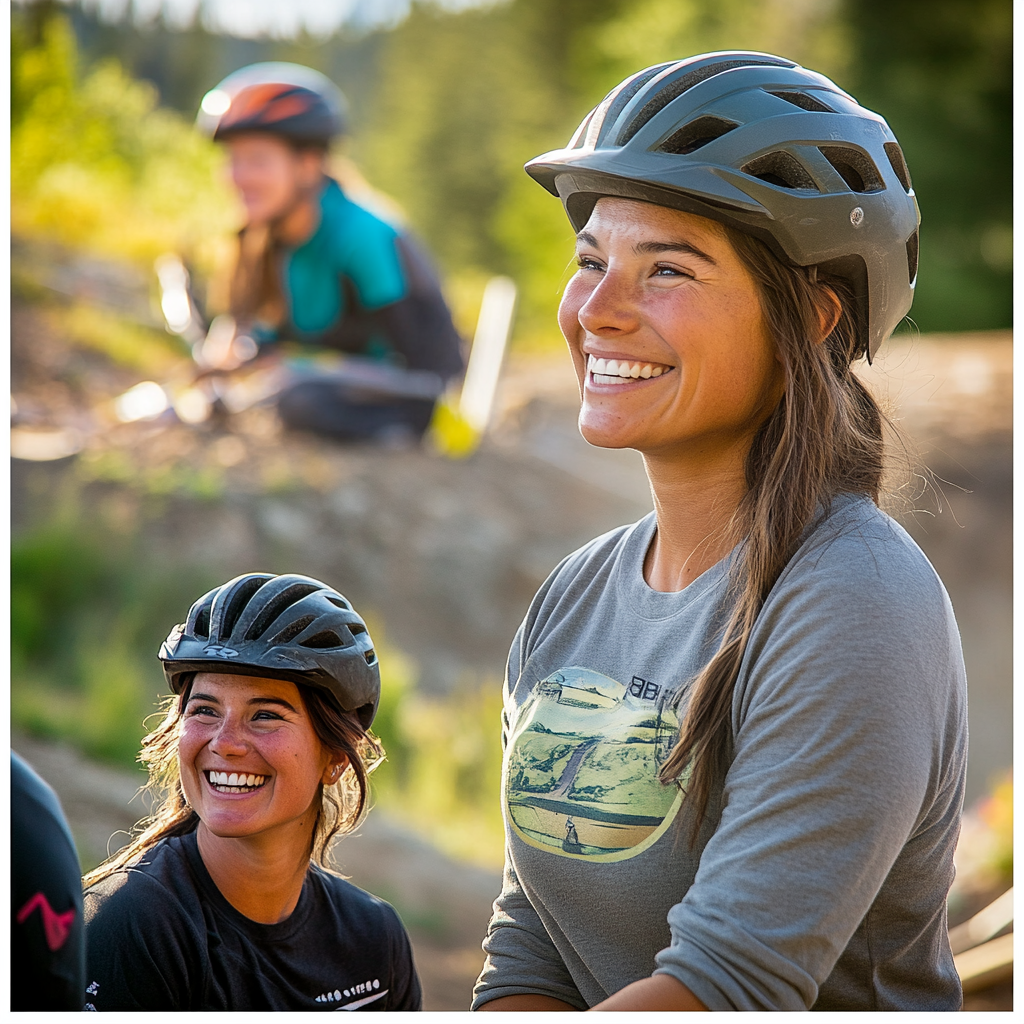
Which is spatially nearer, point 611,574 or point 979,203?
point 611,574

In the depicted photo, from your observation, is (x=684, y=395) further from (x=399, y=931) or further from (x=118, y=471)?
(x=118, y=471)

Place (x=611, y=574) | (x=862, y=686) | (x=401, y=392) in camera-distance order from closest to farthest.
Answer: (x=862, y=686)
(x=611, y=574)
(x=401, y=392)

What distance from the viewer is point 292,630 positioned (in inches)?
74.4

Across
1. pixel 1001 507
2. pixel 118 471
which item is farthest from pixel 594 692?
pixel 1001 507

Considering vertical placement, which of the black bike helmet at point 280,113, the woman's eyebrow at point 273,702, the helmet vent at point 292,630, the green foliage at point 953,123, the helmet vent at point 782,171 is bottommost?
the woman's eyebrow at point 273,702

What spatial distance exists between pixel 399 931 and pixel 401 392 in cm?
750

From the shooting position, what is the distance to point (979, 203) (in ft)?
47.3

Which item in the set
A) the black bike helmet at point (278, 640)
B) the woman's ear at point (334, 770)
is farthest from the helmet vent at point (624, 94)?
the woman's ear at point (334, 770)

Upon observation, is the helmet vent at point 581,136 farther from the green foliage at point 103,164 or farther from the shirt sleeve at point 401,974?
the green foliage at point 103,164

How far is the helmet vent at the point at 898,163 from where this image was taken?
5.67 feet

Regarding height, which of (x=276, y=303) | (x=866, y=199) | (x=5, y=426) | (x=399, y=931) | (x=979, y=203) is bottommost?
(x=399, y=931)

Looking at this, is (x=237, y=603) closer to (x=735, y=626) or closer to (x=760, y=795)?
(x=735, y=626)

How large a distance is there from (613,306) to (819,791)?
27.3 inches

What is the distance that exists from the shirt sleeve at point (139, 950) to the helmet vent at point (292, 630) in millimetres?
401
